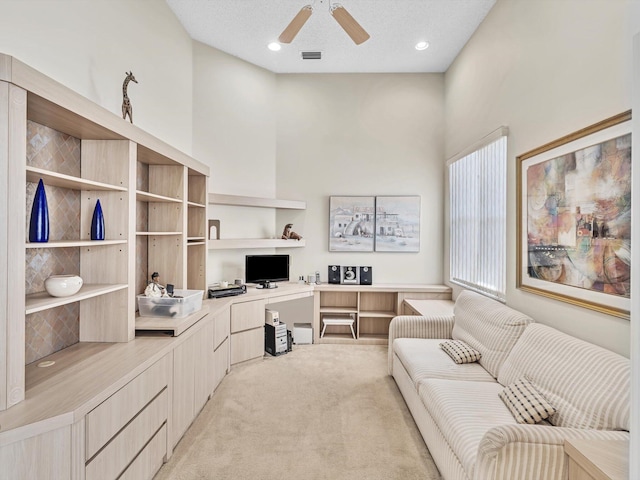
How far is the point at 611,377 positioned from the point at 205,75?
4.50 m

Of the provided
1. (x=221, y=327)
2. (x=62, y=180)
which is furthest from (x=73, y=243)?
(x=221, y=327)

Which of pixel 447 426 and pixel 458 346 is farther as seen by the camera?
pixel 458 346

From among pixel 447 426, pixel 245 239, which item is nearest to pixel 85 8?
pixel 245 239

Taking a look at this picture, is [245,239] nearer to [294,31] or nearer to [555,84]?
[294,31]

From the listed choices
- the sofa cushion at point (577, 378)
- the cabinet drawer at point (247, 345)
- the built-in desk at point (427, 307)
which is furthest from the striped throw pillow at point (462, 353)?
the cabinet drawer at point (247, 345)

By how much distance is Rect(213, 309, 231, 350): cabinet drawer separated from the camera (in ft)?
10.3

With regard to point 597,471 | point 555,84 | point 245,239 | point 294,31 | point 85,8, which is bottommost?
point 597,471

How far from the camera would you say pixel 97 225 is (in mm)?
2051

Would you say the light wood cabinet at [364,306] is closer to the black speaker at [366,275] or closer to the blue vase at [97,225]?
the black speaker at [366,275]

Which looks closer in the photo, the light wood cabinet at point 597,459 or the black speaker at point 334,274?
the light wood cabinet at point 597,459

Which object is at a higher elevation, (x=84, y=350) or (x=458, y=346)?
(x=84, y=350)

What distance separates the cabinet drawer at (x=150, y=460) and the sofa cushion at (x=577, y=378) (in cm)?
213

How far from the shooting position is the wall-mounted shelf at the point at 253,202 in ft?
13.0

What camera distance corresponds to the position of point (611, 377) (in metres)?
1.58
